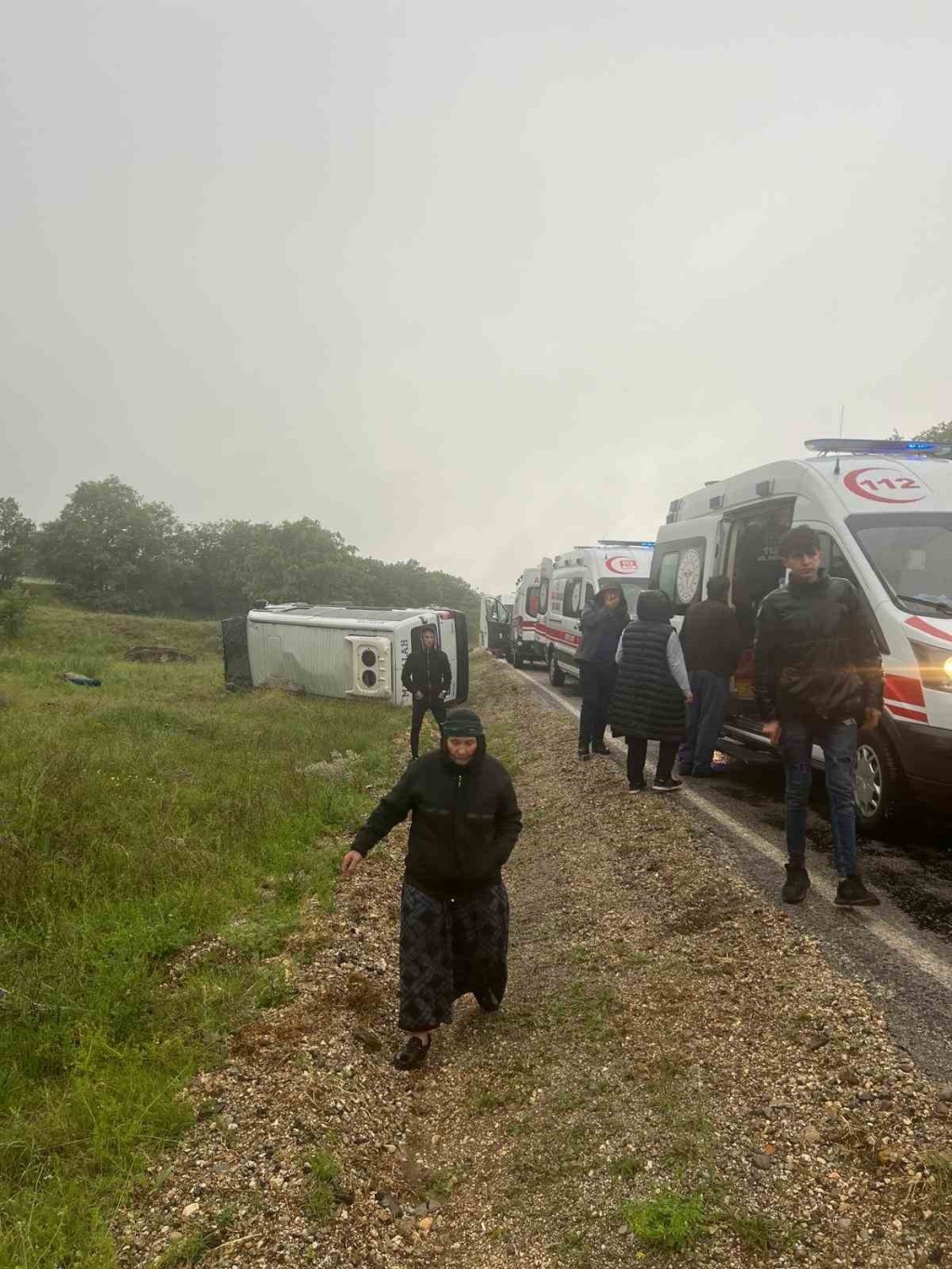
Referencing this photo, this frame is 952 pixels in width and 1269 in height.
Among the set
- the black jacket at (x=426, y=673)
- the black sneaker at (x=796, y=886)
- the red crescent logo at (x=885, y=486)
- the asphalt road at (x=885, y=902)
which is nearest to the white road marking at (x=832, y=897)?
the asphalt road at (x=885, y=902)

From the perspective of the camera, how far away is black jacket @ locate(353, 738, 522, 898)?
157 inches

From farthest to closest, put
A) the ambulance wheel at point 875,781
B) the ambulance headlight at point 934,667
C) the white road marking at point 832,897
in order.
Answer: the ambulance wheel at point 875,781 < the ambulance headlight at point 934,667 < the white road marking at point 832,897

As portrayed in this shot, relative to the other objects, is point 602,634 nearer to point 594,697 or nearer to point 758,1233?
point 594,697

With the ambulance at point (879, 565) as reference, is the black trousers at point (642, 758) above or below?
below

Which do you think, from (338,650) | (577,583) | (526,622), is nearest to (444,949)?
(577,583)

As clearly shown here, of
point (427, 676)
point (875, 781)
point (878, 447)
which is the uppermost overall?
point (878, 447)

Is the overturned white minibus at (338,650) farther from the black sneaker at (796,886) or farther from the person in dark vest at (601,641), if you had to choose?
the black sneaker at (796,886)

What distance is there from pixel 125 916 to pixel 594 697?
227 inches

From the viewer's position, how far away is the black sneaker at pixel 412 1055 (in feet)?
13.1

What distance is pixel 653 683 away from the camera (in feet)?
23.3

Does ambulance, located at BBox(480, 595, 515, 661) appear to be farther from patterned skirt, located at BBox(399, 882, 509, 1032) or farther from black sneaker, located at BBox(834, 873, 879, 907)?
patterned skirt, located at BBox(399, 882, 509, 1032)

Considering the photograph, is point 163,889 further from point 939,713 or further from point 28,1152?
point 939,713

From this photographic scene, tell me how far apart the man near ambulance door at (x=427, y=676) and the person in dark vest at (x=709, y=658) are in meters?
3.64

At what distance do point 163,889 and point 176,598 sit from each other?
6524cm
